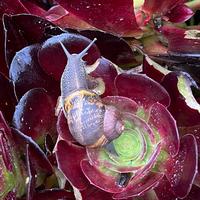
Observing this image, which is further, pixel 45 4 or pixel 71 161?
pixel 45 4

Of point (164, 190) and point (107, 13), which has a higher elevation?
point (107, 13)

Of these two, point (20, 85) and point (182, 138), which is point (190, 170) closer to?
point (182, 138)

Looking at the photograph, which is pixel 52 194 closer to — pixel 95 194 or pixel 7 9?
pixel 95 194

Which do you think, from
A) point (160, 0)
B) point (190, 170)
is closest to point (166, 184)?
point (190, 170)

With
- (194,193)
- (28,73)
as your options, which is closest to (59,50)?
(28,73)

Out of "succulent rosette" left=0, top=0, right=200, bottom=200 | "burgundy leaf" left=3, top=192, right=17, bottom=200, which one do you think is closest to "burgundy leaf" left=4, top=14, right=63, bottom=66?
"succulent rosette" left=0, top=0, right=200, bottom=200

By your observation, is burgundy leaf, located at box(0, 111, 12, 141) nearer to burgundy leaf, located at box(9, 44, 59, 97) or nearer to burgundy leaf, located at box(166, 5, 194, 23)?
burgundy leaf, located at box(9, 44, 59, 97)
